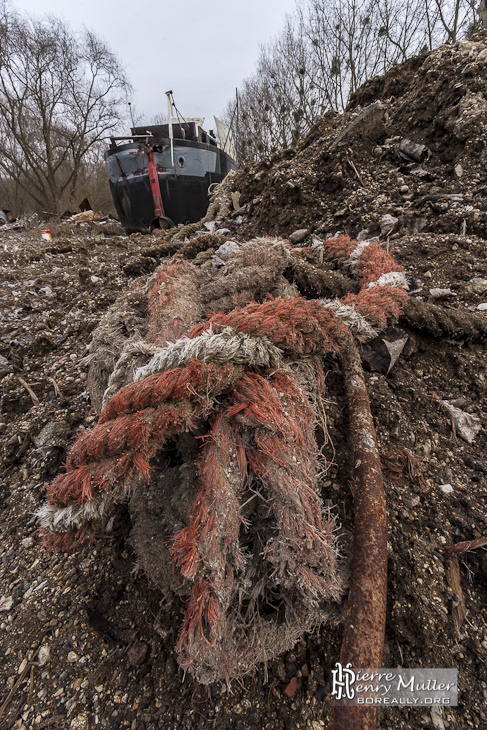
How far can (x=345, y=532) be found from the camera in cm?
114

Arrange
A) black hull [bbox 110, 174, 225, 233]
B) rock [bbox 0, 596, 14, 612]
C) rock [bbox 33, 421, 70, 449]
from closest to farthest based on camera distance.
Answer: rock [bbox 0, 596, 14, 612] < rock [bbox 33, 421, 70, 449] < black hull [bbox 110, 174, 225, 233]

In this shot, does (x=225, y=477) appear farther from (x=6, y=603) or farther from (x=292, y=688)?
(x=6, y=603)

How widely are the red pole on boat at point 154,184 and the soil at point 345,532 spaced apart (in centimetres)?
584

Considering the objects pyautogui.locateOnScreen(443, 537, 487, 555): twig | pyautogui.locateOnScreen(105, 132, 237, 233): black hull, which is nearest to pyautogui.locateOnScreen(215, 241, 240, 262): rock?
pyautogui.locateOnScreen(443, 537, 487, 555): twig

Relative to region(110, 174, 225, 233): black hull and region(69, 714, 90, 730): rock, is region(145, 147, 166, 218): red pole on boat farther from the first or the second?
region(69, 714, 90, 730): rock

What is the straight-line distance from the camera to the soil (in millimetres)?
1017

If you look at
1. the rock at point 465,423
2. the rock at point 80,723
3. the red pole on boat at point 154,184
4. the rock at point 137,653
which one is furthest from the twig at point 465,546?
the red pole on boat at point 154,184

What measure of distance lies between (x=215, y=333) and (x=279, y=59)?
22.7 m

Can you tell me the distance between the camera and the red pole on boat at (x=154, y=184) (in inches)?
303

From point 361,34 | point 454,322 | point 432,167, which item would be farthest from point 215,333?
point 361,34

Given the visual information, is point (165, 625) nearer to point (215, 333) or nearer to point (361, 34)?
point (215, 333)

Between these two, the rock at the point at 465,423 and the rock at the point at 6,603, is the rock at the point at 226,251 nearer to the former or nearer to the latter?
the rock at the point at 465,423

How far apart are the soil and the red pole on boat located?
19.2 feet

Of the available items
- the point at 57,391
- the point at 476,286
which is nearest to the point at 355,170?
the point at 476,286
